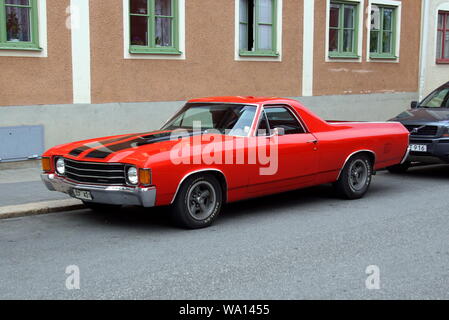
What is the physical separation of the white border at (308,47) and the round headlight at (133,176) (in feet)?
36.0

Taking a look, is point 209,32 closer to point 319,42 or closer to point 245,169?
point 319,42

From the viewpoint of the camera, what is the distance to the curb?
25.5ft

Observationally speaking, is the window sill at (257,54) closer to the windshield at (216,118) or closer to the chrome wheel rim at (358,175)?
the chrome wheel rim at (358,175)

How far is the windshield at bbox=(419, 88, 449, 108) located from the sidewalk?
7384 millimetres

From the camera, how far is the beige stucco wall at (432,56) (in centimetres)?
2062

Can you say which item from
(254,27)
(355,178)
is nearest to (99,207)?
(355,178)

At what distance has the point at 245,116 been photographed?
7.83 metres

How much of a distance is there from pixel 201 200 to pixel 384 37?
566 inches

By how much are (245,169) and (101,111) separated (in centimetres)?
610

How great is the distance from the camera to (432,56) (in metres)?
20.9

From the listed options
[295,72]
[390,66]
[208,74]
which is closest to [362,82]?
[390,66]

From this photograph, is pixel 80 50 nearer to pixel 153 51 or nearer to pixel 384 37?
pixel 153 51

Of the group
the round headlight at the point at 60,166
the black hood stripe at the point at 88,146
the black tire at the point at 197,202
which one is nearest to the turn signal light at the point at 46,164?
the round headlight at the point at 60,166

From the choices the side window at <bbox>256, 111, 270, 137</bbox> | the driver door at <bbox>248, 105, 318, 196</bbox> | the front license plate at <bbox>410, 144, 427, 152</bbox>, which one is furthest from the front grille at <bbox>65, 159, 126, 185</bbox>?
the front license plate at <bbox>410, 144, 427, 152</bbox>
